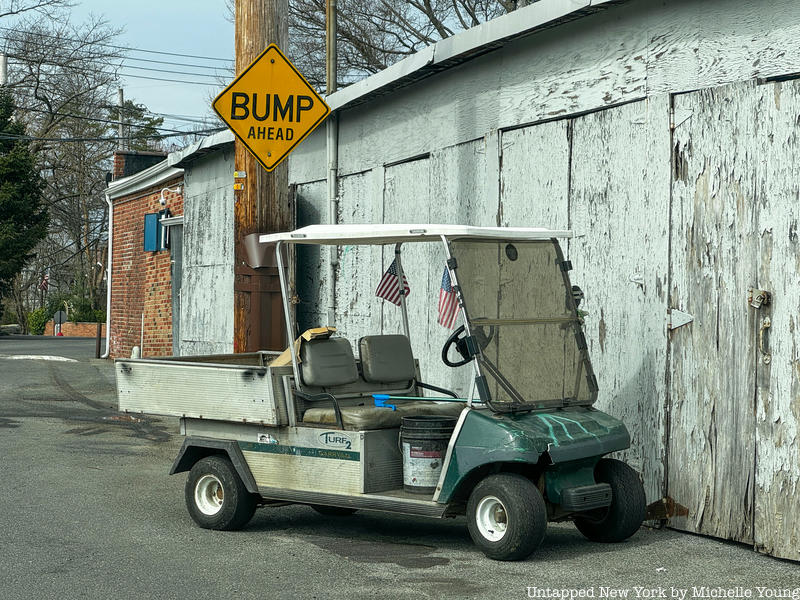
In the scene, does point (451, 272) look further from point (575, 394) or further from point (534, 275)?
point (575, 394)

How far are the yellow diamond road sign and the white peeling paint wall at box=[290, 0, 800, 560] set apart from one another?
1.57 m

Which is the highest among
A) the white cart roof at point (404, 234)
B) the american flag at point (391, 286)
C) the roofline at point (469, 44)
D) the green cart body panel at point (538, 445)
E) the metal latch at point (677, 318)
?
the roofline at point (469, 44)

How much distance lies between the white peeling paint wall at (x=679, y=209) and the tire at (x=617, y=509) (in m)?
0.71

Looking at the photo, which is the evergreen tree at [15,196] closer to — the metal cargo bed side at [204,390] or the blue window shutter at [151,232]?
the blue window shutter at [151,232]

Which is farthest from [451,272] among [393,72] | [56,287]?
[56,287]

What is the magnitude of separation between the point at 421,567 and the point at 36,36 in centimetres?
4263

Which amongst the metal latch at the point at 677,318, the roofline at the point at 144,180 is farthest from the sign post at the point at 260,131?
the roofline at the point at 144,180

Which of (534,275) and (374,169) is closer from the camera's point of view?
(534,275)

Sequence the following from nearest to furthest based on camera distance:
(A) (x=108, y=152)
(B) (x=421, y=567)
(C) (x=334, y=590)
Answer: (C) (x=334, y=590), (B) (x=421, y=567), (A) (x=108, y=152)

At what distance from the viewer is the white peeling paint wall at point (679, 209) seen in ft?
23.5

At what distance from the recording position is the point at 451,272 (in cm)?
696

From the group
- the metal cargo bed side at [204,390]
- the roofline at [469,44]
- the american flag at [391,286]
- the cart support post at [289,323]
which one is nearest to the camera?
the metal cargo bed side at [204,390]

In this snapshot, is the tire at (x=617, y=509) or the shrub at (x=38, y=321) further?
the shrub at (x=38, y=321)

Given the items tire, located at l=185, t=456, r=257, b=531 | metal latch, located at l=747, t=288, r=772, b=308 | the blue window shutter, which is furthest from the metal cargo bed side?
the blue window shutter
